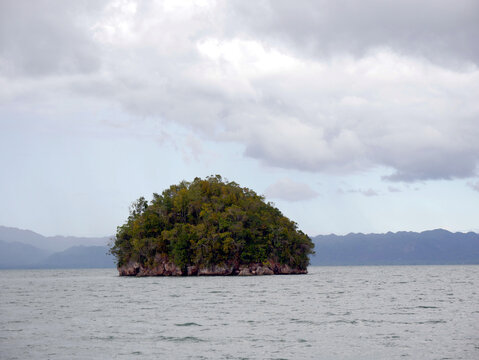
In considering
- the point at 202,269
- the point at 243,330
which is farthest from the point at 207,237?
the point at 243,330

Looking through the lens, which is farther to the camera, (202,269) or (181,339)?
(202,269)

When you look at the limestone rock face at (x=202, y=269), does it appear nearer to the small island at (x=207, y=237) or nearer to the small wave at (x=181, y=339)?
the small island at (x=207, y=237)

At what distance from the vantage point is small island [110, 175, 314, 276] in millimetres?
121500

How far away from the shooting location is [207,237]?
12012 cm

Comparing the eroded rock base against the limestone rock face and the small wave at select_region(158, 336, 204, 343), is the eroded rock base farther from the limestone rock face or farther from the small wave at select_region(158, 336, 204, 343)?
the small wave at select_region(158, 336, 204, 343)

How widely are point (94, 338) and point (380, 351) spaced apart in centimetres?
1476

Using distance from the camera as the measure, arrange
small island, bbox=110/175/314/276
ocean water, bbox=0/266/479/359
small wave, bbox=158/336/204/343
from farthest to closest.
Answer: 1. small island, bbox=110/175/314/276
2. small wave, bbox=158/336/204/343
3. ocean water, bbox=0/266/479/359

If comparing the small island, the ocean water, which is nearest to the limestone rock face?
the small island

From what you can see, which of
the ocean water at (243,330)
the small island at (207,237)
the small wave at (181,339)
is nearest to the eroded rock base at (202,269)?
the small island at (207,237)

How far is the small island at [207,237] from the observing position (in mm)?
121500

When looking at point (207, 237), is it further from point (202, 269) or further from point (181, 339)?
point (181, 339)

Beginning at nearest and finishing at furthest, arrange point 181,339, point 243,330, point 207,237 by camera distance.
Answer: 1. point 181,339
2. point 243,330
3. point 207,237

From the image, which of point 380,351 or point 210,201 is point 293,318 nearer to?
point 380,351

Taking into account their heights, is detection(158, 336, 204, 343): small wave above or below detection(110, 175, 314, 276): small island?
below
